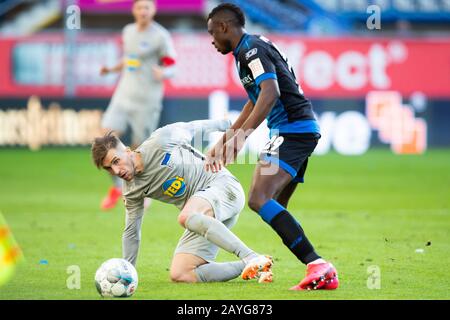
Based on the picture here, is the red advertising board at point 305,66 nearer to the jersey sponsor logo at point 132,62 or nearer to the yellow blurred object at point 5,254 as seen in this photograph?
the jersey sponsor logo at point 132,62

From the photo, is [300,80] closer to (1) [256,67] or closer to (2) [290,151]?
(2) [290,151]

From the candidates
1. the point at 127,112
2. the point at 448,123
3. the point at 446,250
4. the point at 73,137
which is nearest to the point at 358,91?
the point at 448,123

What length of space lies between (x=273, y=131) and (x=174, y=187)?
895 mm

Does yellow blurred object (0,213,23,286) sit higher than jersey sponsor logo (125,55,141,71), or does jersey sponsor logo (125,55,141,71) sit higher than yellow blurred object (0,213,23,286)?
jersey sponsor logo (125,55,141,71)

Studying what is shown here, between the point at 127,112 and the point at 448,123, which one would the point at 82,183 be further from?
the point at 448,123

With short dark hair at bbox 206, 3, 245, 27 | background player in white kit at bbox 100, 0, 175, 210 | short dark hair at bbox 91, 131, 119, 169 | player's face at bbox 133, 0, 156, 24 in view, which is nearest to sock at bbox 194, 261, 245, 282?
short dark hair at bbox 91, 131, 119, 169

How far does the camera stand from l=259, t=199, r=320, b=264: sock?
24.0 ft

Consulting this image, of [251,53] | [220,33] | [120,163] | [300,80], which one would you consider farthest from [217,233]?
[300,80]

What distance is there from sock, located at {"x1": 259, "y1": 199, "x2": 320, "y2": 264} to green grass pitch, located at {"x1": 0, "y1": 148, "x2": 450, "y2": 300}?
0.98 feet

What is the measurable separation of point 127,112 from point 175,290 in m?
7.13

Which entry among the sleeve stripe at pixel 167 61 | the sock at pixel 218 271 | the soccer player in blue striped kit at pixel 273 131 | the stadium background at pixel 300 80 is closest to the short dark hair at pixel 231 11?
the soccer player in blue striped kit at pixel 273 131

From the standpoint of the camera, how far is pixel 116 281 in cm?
709

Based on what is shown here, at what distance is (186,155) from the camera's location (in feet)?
26.6

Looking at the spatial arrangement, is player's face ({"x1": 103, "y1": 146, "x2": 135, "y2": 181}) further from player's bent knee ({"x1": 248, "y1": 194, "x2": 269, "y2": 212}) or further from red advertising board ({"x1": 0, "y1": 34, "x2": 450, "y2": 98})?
red advertising board ({"x1": 0, "y1": 34, "x2": 450, "y2": 98})
